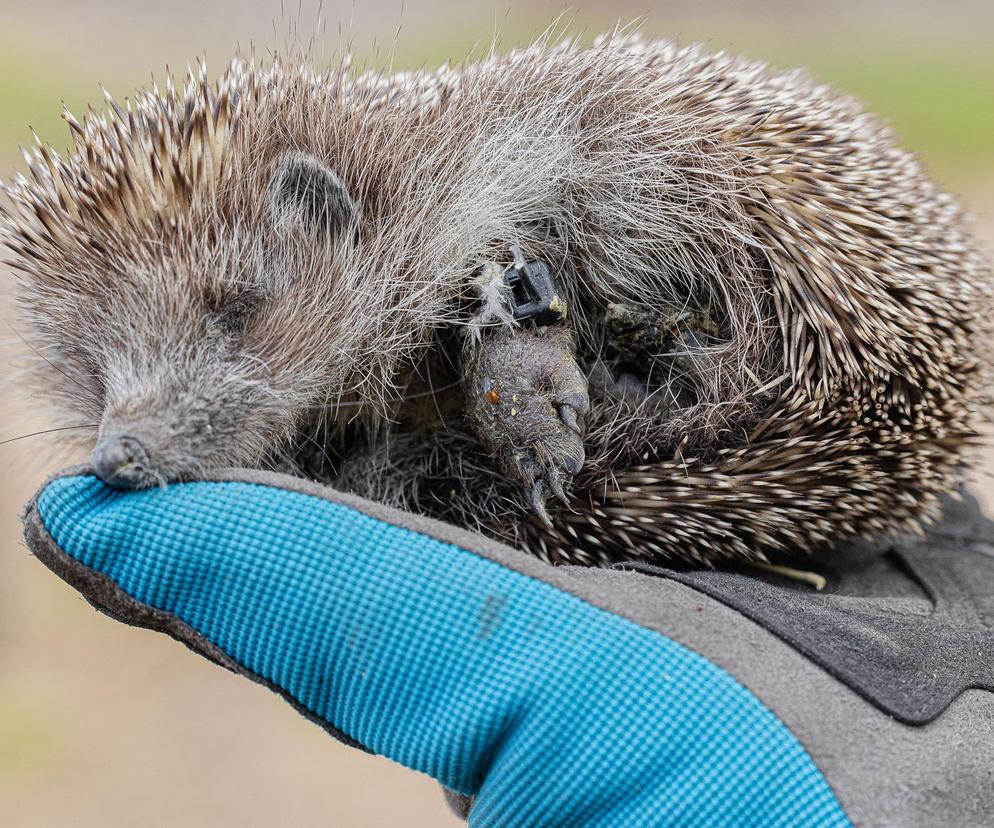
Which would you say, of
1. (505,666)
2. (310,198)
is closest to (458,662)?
(505,666)

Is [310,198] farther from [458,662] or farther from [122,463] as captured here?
[458,662]

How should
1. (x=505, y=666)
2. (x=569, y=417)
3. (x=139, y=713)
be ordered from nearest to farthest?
(x=505, y=666), (x=569, y=417), (x=139, y=713)

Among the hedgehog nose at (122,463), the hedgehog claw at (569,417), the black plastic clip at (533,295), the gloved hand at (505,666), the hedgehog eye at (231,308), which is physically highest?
the black plastic clip at (533,295)

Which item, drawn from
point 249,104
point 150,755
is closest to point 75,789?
point 150,755

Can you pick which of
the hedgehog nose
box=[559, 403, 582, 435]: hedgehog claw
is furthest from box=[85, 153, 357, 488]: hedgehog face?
box=[559, 403, 582, 435]: hedgehog claw

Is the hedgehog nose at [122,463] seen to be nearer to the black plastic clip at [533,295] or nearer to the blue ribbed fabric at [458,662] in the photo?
the blue ribbed fabric at [458,662]

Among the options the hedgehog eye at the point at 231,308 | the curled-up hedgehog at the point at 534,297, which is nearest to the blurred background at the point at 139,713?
the curled-up hedgehog at the point at 534,297

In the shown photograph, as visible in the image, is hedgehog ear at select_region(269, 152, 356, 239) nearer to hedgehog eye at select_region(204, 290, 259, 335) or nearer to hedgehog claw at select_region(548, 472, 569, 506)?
hedgehog eye at select_region(204, 290, 259, 335)
